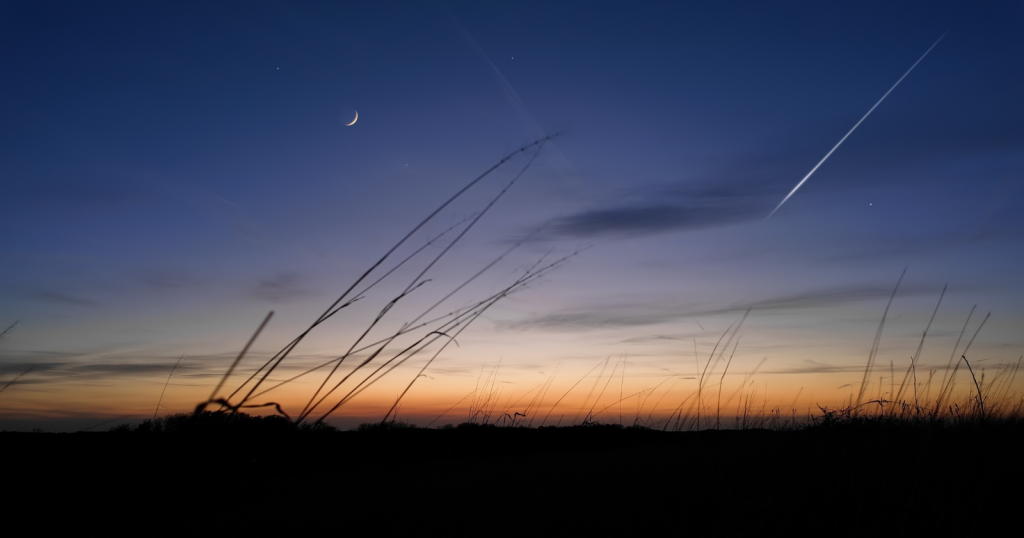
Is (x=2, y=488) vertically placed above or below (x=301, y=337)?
below

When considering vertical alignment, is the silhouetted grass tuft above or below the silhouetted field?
above

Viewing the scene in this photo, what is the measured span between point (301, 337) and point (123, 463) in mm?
3376

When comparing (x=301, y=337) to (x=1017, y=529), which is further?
(x=1017, y=529)

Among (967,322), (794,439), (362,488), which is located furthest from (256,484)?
(967,322)

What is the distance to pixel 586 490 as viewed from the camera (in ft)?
8.13

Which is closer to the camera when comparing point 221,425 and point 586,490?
point 221,425

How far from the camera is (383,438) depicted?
605 cm

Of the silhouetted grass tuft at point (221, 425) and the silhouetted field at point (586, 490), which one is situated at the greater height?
the silhouetted grass tuft at point (221, 425)

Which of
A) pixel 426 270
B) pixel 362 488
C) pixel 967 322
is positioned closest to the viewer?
pixel 426 270

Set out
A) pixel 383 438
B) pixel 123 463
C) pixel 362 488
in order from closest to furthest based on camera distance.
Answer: pixel 362 488
pixel 123 463
pixel 383 438

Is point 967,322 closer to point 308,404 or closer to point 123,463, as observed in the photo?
point 308,404

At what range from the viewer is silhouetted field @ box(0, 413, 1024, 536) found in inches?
81.1

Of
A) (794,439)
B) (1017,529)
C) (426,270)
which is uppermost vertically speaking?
(426,270)

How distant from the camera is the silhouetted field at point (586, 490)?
206 cm
